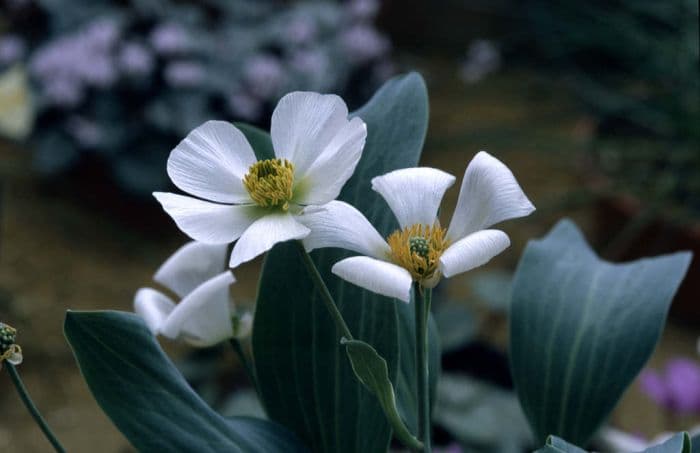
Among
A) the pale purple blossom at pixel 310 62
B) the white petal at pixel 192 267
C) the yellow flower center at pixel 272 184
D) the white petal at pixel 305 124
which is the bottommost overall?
the white petal at pixel 192 267

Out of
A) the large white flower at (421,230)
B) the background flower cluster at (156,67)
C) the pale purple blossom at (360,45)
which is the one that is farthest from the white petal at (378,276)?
the pale purple blossom at (360,45)

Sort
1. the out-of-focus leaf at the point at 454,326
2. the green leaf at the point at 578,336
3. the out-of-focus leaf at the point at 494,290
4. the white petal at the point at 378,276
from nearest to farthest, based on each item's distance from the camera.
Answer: the white petal at the point at 378,276 → the green leaf at the point at 578,336 → the out-of-focus leaf at the point at 454,326 → the out-of-focus leaf at the point at 494,290

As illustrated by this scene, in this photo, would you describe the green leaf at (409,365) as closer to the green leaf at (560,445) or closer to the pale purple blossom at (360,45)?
the green leaf at (560,445)

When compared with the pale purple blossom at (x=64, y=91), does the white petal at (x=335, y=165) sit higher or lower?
lower

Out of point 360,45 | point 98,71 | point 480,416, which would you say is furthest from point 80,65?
point 480,416

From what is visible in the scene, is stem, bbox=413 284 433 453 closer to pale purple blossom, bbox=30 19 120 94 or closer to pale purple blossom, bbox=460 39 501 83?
pale purple blossom, bbox=30 19 120 94

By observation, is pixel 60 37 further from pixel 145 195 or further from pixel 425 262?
pixel 425 262
